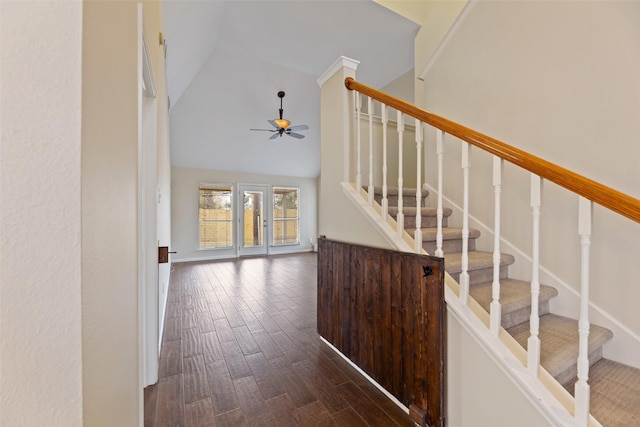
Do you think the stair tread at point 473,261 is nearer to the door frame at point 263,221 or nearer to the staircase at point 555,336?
the staircase at point 555,336

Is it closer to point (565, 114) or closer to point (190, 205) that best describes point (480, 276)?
point (565, 114)

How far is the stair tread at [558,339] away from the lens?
1.23 metres

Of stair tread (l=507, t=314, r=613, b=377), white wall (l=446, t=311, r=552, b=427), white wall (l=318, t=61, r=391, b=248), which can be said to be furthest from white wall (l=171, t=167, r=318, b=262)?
stair tread (l=507, t=314, r=613, b=377)

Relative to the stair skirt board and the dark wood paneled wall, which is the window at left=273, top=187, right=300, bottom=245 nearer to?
the dark wood paneled wall

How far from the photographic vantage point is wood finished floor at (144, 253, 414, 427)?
1.48 meters

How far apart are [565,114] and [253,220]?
6611 mm

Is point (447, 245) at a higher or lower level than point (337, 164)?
lower

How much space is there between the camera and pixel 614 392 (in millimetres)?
1249

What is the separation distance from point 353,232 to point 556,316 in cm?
146

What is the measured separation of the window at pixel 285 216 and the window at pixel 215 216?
1.29m

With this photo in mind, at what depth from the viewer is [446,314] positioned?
137 centimetres

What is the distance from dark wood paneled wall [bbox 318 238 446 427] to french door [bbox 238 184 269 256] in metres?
5.31
